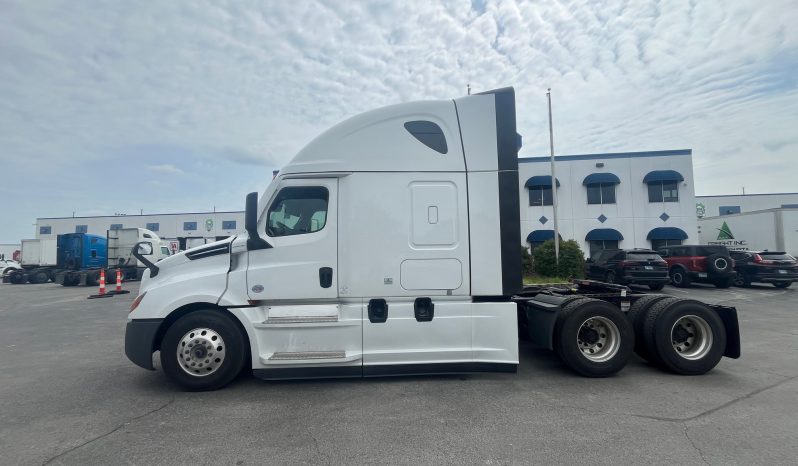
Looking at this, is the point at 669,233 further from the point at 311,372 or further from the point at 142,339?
the point at 142,339

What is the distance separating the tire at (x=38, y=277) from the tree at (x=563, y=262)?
33.2m

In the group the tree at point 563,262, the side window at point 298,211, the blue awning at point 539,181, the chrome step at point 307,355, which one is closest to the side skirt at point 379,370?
the chrome step at point 307,355

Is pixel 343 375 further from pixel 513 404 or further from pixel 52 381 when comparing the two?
pixel 52 381

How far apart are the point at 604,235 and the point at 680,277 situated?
334 inches

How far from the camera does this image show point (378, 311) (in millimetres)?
4754

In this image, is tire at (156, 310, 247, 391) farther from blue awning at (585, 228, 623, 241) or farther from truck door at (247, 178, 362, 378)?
blue awning at (585, 228, 623, 241)

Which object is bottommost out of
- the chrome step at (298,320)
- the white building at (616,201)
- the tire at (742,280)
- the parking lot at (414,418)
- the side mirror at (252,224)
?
the parking lot at (414,418)

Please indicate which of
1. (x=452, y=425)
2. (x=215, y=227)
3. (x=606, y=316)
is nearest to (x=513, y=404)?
(x=452, y=425)

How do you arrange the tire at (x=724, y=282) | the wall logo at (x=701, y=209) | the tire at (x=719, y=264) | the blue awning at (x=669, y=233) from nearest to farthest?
the tire at (x=719, y=264) < the tire at (x=724, y=282) < the blue awning at (x=669, y=233) < the wall logo at (x=701, y=209)

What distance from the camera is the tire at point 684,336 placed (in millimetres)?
5102

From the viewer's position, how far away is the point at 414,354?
4.73 m

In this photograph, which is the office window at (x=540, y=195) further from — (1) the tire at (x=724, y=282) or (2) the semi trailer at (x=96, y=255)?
(2) the semi trailer at (x=96, y=255)

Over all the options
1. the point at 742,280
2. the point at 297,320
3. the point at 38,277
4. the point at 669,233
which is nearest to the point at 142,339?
the point at 297,320

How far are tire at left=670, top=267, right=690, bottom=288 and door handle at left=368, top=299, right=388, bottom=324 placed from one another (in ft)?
58.0
